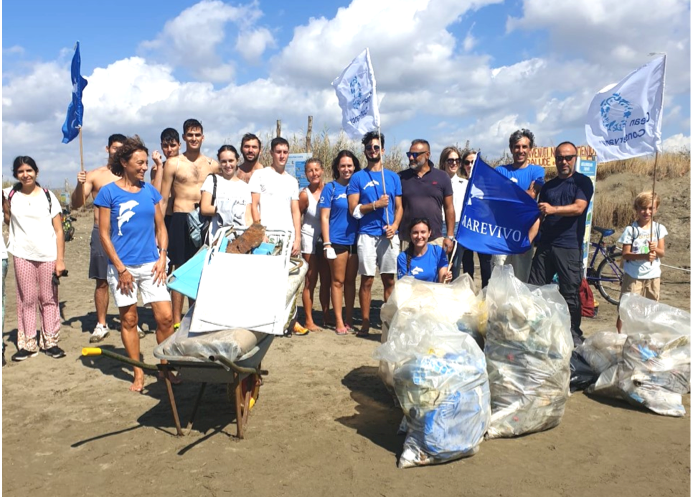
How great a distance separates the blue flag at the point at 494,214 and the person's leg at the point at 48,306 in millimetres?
3940

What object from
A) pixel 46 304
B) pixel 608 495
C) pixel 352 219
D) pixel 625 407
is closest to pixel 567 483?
pixel 608 495

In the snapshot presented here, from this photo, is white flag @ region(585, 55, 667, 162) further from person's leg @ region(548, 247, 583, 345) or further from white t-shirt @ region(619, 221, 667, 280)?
person's leg @ region(548, 247, 583, 345)

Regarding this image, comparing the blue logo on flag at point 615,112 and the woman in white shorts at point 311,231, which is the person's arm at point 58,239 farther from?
the blue logo on flag at point 615,112

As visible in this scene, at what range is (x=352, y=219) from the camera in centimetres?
625

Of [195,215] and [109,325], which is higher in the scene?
[195,215]

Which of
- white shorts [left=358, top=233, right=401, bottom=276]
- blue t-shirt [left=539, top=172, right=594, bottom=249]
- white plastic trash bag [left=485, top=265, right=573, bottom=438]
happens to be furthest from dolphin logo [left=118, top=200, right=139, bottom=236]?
blue t-shirt [left=539, top=172, right=594, bottom=249]

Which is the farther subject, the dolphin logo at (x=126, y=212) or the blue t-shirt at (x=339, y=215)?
the blue t-shirt at (x=339, y=215)

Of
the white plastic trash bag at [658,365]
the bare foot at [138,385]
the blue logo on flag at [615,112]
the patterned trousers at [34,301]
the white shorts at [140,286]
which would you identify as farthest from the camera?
the blue logo on flag at [615,112]

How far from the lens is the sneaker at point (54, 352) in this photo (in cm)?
568

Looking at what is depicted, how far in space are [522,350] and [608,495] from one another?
3.16 ft

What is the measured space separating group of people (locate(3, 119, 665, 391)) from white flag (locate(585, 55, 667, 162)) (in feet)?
2.63

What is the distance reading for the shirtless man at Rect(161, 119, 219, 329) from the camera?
607 centimetres

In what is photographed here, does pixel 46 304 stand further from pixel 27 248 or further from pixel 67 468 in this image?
pixel 67 468

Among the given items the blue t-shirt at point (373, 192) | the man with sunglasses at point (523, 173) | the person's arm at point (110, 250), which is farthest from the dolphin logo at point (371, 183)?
the person's arm at point (110, 250)
